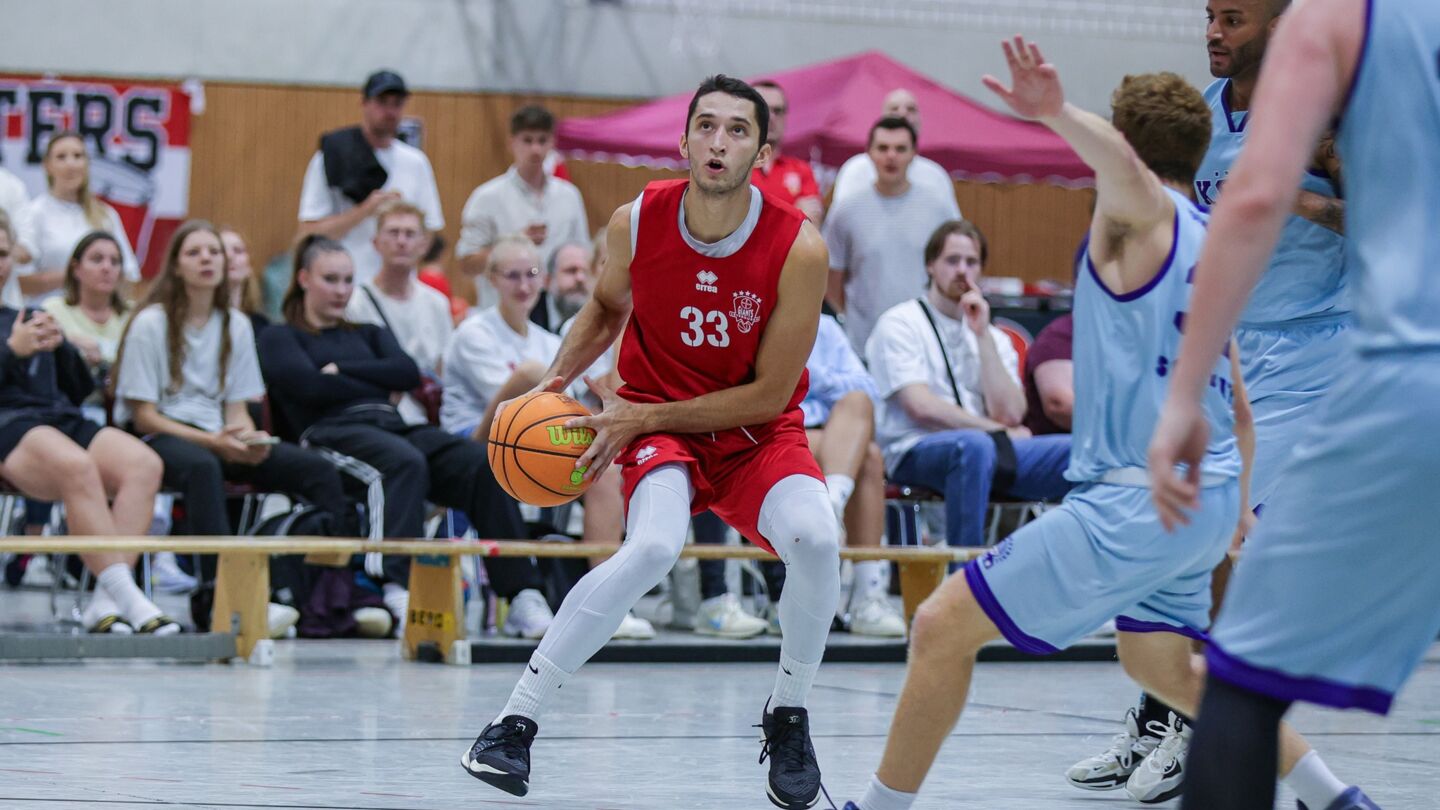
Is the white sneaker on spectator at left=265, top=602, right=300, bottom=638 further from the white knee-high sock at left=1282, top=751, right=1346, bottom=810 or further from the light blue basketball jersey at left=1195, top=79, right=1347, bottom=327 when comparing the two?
the white knee-high sock at left=1282, top=751, right=1346, bottom=810

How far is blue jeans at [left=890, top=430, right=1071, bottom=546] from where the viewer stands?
8328 millimetres

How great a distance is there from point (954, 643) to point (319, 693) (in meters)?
3.50

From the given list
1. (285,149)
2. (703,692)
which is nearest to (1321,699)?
(703,692)

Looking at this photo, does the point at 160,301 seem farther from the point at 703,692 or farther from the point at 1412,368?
the point at 1412,368

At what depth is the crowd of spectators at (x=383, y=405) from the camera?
779 centimetres

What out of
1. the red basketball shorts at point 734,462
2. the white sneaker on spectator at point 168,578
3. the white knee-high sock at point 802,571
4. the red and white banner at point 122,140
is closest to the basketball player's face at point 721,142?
the red basketball shorts at point 734,462

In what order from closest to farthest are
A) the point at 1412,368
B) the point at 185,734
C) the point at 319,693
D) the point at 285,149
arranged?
the point at 1412,368, the point at 185,734, the point at 319,693, the point at 285,149

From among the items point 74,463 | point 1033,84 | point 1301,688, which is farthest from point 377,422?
point 1301,688

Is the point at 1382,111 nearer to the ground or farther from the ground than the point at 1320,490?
farther from the ground

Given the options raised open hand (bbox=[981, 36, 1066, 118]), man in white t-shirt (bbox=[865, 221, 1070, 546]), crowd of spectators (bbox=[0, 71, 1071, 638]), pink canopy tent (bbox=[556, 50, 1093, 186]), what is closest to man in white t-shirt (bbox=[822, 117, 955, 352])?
crowd of spectators (bbox=[0, 71, 1071, 638])

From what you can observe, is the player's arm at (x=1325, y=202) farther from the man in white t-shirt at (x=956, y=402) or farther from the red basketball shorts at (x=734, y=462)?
the man in white t-shirt at (x=956, y=402)

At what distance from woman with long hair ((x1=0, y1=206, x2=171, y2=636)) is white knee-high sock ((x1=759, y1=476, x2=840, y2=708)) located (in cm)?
361

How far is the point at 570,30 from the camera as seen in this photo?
1571 cm

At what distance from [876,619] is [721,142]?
4.20m
